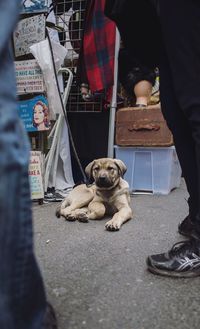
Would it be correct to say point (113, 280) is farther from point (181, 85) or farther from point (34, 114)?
point (34, 114)

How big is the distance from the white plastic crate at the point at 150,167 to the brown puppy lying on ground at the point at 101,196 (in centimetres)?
53

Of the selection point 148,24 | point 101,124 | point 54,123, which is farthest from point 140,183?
point 148,24

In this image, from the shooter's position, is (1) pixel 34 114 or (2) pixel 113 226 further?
(1) pixel 34 114

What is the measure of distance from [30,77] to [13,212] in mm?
2064

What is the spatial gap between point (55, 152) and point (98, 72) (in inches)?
27.1

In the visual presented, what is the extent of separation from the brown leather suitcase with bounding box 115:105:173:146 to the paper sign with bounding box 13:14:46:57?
0.80m

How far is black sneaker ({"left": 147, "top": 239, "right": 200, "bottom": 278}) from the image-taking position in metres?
1.01

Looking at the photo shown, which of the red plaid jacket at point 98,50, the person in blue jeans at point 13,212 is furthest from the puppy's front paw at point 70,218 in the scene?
the person in blue jeans at point 13,212

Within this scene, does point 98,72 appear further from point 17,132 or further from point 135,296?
point 17,132

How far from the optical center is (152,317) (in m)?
0.78

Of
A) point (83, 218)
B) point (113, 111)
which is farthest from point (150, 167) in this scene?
point (83, 218)

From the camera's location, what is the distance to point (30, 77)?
2328 millimetres

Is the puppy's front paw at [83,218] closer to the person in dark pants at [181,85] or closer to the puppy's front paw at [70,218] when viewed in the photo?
the puppy's front paw at [70,218]

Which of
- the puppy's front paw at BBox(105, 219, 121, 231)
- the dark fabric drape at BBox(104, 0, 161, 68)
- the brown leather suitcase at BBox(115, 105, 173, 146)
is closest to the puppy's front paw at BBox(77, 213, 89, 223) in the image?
the puppy's front paw at BBox(105, 219, 121, 231)
